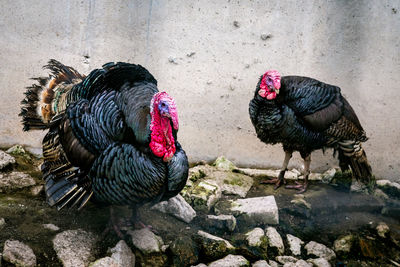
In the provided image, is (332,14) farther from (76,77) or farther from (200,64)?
(76,77)

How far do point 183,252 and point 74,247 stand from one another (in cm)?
81

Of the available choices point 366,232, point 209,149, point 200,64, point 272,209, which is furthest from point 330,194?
point 200,64

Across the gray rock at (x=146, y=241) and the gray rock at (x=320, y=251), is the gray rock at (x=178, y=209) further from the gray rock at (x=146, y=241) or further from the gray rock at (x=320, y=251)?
the gray rock at (x=320, y=251)

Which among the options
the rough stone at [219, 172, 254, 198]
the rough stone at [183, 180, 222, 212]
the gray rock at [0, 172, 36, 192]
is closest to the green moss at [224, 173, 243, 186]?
the rough stone at [219, 172, 254, 198]

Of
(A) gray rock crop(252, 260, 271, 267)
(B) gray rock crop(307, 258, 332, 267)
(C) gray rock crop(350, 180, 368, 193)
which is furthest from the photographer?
(C) gray rock crop(350, 180, 368, 193)

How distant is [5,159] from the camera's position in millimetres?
4105

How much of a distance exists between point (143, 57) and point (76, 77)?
0.76 m

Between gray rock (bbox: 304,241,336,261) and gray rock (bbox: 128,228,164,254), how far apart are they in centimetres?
126

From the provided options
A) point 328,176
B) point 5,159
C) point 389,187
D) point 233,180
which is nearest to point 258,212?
point 233,180

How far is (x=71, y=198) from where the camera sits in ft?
10.4

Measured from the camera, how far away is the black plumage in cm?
300

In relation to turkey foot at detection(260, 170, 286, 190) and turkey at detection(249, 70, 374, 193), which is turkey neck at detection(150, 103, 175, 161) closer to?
turkey at detection(249, 70, 374, 193)

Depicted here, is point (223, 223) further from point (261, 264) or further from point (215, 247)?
point (261, 264)

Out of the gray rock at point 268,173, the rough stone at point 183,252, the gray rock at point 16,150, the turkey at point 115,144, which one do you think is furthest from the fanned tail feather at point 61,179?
the gray rock at point 268,173
